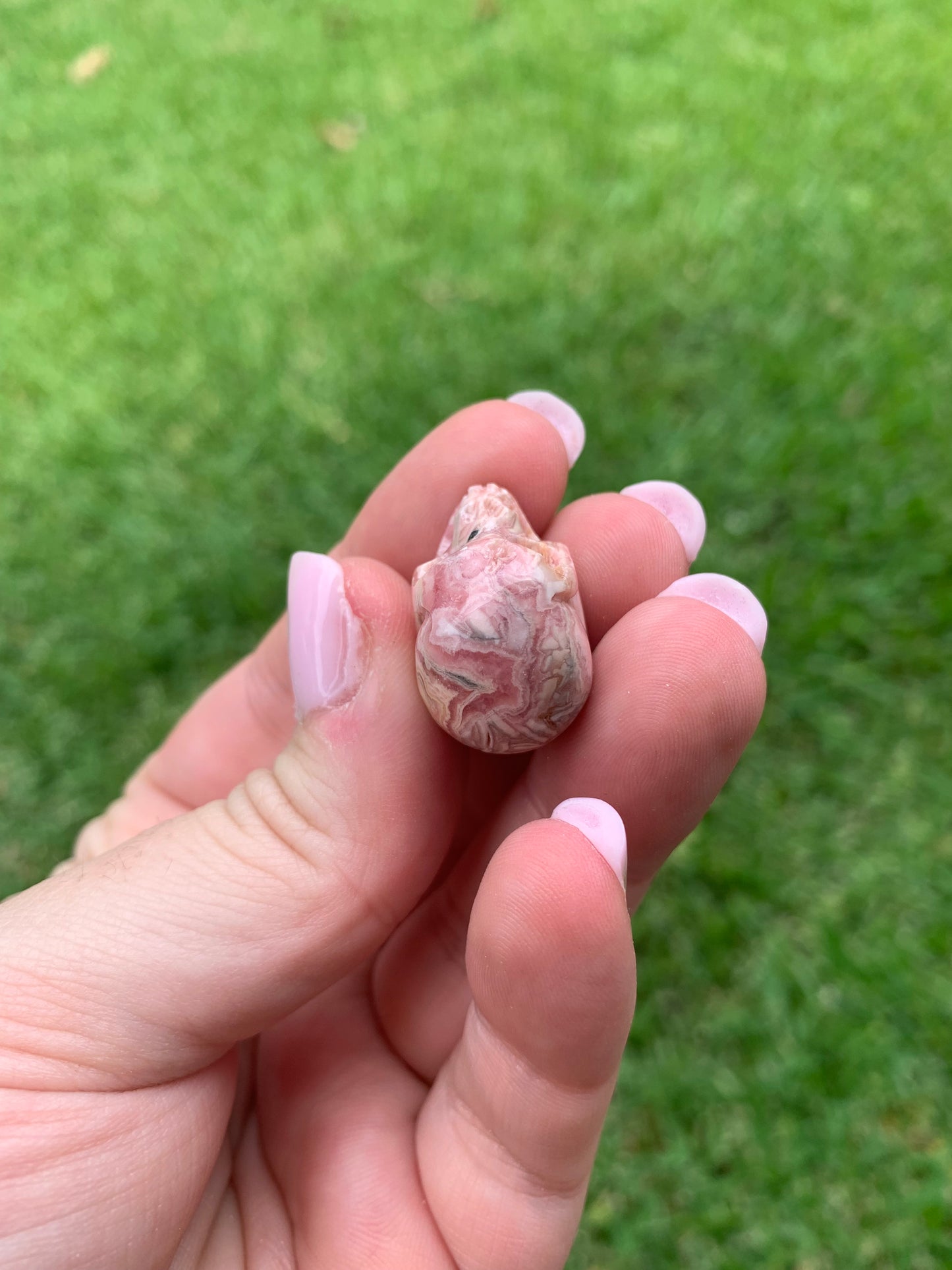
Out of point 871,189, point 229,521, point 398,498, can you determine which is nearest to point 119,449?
point 229,521

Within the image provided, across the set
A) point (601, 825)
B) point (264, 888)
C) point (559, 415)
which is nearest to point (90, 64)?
point (559, 415)

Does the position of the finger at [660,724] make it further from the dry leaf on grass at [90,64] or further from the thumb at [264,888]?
the dry leaf on grass at [90,64]

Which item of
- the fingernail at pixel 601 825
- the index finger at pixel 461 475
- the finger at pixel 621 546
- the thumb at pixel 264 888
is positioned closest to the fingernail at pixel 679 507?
the finger at pixel 621 546

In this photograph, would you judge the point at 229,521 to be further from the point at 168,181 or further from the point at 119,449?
the point at 168,181

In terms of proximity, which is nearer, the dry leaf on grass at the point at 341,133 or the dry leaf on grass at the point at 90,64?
the dry leaf on grass at the point at 341,133

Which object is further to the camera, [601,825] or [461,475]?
[461,475]

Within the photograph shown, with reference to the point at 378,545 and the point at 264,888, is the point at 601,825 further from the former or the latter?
the point at 378,545

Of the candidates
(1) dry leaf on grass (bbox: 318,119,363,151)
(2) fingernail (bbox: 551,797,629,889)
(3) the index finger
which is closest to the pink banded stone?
(2) fingernail (bbox: 551,797,629,889)
